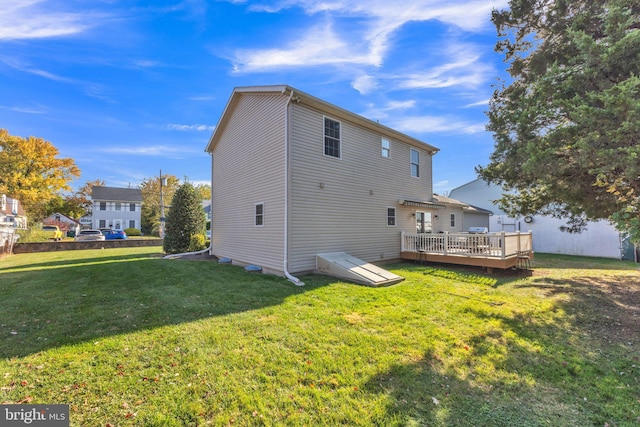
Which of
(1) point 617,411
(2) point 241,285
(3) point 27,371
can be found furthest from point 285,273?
(1) point 617,411

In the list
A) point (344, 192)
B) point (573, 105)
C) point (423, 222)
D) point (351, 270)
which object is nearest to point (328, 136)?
point (344, 192)

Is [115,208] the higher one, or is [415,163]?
[415,163]

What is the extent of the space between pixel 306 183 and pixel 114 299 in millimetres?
5810

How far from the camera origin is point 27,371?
3.11m

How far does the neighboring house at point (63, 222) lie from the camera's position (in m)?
34.6

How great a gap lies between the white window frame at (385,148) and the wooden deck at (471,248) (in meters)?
3.53

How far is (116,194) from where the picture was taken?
1567 inches

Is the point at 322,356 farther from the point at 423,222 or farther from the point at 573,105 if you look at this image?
the point at 423,222

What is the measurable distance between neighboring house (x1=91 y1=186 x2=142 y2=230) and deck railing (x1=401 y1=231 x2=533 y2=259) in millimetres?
41981

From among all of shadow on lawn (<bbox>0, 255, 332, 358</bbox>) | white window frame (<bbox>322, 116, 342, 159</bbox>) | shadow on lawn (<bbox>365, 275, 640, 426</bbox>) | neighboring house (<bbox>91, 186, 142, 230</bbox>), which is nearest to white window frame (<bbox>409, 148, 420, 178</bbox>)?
white window frame (<bbox>322, 116, 342, 159</bbox>)

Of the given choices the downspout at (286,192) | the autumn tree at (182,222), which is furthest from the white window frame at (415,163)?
the autumn tree at (182,222)

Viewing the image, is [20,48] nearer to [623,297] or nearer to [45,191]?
[623,297]

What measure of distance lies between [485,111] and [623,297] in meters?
5.88

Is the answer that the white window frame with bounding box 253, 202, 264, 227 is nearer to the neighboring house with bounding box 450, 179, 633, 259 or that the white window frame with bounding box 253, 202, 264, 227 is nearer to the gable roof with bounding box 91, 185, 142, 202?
the neighboring house with bounding box 450, 179, 633, 259
